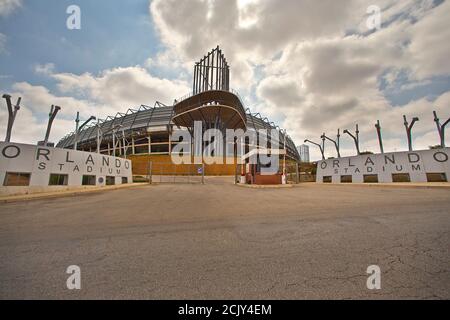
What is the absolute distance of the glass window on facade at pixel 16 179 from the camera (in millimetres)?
10603

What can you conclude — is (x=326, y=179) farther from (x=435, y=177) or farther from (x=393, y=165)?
(x=435, y=177)

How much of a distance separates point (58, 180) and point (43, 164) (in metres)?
1.67

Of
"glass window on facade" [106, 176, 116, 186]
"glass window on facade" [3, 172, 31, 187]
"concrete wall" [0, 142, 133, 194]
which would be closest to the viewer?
"glass window on facade" [3, 172, 31, 187]

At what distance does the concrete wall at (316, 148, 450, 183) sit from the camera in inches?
650

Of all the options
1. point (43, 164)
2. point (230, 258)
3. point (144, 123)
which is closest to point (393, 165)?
point (230, 258)

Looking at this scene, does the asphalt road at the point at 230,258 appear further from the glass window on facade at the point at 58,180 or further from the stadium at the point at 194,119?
the stadium at the point at 194,119

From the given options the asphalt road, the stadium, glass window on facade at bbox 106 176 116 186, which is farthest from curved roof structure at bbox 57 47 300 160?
the asphalt road

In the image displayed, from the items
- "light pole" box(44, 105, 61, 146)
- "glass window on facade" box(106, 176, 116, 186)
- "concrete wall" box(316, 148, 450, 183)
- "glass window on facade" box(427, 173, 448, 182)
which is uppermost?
"light pole" box(44, 105, 61, 146)

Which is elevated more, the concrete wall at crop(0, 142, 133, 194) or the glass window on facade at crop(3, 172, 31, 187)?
the concrete wall at crop(0, 142, 133, 194)

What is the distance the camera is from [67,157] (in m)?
14.0

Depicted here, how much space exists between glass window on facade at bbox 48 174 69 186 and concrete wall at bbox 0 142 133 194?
0.72 feet

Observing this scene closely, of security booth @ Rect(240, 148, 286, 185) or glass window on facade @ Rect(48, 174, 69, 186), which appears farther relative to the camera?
security booth @ Rect(240, 148, 286, 185)

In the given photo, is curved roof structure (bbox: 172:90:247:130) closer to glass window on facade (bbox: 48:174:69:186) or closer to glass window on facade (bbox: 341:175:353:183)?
glass window on facade (bbox: 341:175:353:183)

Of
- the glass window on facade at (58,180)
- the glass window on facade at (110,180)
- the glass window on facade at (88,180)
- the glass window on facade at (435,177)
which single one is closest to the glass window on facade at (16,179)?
the glass window on facade at (58,180)
